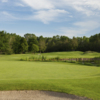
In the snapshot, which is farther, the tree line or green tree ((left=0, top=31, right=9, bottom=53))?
the tree line

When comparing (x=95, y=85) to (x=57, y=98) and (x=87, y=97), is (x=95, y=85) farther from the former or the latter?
(x=57, y=98)

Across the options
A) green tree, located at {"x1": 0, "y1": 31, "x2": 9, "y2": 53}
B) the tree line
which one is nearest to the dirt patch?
the tree line

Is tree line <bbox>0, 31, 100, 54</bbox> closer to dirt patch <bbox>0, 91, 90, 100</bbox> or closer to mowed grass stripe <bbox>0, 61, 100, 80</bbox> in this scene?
mowed grass stripe <bbox>0, 61, 100, 80</bbox>

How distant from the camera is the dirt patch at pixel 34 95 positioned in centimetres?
567

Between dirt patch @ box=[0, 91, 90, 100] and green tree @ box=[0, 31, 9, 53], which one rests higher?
green tree @ box=[0, 31, 9, 53]

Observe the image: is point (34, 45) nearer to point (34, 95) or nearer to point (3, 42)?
point (3, 42)

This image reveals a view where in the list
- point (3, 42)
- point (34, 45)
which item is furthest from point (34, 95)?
point (3, 42)

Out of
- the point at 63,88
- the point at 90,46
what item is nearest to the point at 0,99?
the point at 63,88

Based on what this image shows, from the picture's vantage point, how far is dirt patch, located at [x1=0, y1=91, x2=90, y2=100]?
18.6ft

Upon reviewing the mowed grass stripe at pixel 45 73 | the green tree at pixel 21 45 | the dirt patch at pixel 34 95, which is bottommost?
the dirt patch at pixel 34 95

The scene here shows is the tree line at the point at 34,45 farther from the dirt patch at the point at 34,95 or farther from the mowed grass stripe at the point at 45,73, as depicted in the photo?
the dirt patch at the point at 34,95

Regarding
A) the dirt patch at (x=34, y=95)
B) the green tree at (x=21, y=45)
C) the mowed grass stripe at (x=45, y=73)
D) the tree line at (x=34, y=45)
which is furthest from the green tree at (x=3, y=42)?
the dirt patch at (x=34, y=95)

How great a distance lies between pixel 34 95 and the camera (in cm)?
600

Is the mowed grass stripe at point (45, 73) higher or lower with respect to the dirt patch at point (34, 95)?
higher
